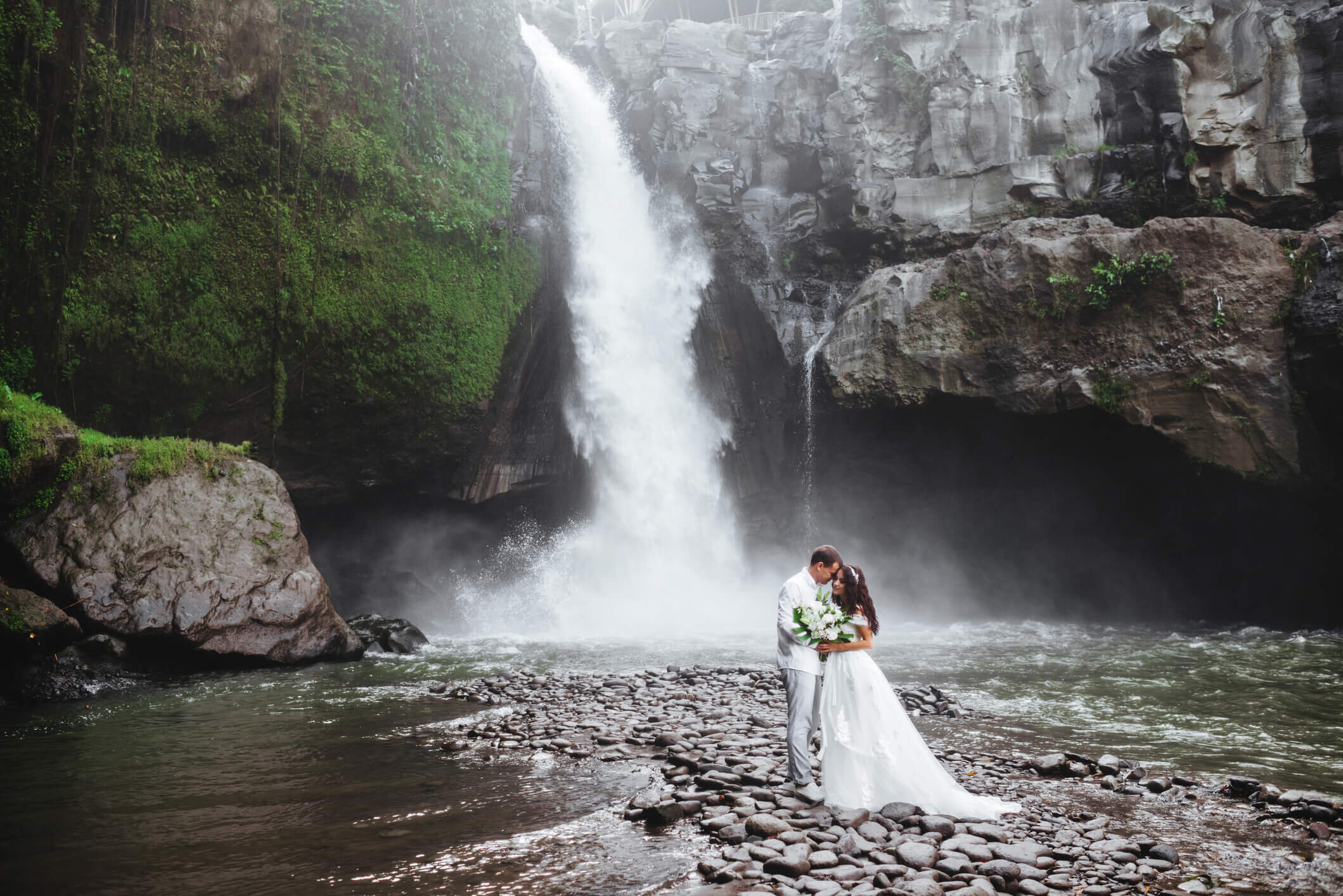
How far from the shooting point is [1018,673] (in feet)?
34.2

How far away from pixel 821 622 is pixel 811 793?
108 centimetres

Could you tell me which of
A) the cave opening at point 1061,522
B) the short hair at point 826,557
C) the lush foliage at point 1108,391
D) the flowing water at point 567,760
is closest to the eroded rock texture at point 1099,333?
the lush foliage at point 1108,391

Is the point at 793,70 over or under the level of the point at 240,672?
over

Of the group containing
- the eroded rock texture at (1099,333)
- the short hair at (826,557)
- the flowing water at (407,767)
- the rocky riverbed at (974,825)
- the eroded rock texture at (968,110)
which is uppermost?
the eroded rock texture at (968,110)

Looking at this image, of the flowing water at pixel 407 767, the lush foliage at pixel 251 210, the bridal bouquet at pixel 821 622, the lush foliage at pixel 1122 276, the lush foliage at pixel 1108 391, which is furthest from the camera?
the lush foliage at pixel 1108 391

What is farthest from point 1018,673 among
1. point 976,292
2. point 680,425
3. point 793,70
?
point 793,70

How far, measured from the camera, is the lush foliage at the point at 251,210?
13.2 m

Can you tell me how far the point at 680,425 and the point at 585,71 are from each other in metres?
11.1

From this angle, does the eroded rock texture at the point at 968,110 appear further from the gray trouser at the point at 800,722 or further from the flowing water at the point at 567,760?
the gray trouser at the point at 800,722

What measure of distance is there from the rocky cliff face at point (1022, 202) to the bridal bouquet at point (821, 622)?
1243 centimetres

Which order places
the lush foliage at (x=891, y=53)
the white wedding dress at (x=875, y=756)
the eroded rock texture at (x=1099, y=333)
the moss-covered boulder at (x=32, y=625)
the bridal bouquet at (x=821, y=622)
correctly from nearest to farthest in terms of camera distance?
the white wedding dress at (x=875, y=756) < the bridal bouquet at (x=821, y=622) < the moss-covered boulder at (x=32, y=625) < the eroded rock texture at (x=1099, y=333) < the lush foliage at (x=891, y=53)

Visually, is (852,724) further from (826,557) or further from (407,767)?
(407,767)

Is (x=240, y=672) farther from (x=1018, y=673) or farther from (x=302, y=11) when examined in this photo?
(x=302, y=11)

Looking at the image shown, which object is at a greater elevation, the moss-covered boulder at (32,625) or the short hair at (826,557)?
the short hair at (826,557)
